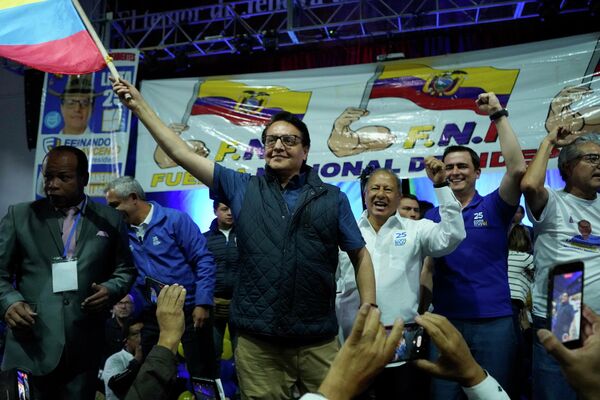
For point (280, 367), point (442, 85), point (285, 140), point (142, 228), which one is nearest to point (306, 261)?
point (280, 367)

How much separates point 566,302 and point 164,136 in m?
1.82

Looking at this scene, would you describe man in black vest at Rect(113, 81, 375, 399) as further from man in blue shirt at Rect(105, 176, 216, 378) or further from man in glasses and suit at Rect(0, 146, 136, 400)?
man in blue shirt at Rect(105, 176, 216, 378)

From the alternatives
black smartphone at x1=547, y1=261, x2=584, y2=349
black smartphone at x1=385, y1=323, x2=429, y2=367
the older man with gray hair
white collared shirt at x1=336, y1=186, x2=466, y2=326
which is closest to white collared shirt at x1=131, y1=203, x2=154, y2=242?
white collared shirt at x1=336, y1=186, x2=466, y2=326

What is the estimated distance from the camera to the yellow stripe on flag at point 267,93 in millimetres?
6102

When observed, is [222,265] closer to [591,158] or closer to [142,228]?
[142,228]

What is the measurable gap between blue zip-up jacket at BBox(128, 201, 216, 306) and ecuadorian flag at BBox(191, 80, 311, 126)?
8.22ft

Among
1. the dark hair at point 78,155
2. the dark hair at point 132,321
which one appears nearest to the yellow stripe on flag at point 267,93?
the dark hair at point 132,321

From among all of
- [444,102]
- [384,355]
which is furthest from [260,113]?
[384,355]

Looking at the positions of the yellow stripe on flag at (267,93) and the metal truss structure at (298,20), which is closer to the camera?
the yellow stripe on flag at (267,93)

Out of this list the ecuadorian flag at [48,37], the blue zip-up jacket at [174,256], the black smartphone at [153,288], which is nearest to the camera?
the black smartphone at [153,288]

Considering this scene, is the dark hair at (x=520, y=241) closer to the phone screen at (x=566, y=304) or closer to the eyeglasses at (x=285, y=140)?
the eyeglasses at (x=285, y=140)

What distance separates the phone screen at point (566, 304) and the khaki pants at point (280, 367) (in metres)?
1.43

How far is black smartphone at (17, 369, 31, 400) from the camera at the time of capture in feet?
4.47

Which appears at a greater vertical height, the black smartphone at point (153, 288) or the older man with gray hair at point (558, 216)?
the older man with gray hair at point (558, 216)
